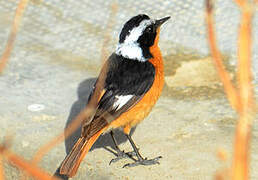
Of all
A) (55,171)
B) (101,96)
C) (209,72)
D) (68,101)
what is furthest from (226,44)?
(55,171)

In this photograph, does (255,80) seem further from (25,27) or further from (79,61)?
(25,27)

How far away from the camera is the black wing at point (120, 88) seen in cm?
342

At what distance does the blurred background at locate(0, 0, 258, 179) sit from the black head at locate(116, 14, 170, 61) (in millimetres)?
231

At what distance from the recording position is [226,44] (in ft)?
17.3

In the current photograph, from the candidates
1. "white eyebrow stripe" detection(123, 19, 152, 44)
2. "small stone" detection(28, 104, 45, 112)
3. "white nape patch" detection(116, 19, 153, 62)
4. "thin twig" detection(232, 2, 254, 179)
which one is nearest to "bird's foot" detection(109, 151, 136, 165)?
"white nape patch" detection(116, 19, 153, 62)

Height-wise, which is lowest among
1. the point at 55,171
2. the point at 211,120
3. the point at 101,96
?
the point at 55,171

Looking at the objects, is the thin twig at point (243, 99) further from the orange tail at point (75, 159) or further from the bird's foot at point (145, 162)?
the bird's foot at point (145, 162)

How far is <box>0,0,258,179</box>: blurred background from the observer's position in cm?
366

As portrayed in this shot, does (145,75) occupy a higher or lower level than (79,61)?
higher

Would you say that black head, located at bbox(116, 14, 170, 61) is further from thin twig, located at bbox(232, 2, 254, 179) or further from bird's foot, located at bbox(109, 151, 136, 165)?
thin twig, located at bbox(232, 2, 254, 179)

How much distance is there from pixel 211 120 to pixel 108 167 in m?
0.97

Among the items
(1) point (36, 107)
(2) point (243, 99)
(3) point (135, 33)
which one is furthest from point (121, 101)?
(2) point (243, 99)

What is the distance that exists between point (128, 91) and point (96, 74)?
4.59 ft

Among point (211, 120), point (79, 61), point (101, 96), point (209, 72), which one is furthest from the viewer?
point (79, 61)
